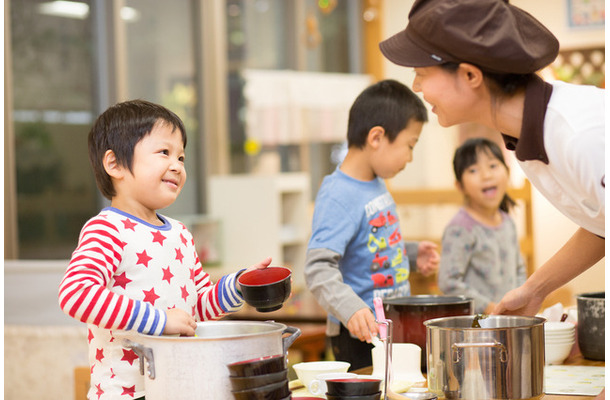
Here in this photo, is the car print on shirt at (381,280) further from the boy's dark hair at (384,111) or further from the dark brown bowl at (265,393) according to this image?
the dark brown bowl at (265,393)

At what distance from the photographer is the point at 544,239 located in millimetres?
5227

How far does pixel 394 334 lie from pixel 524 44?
0.70 meters

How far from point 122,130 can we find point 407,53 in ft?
1.73

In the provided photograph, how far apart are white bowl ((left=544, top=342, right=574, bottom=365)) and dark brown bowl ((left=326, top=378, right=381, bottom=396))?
0.71 metres

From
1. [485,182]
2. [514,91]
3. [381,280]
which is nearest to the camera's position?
Result: [514,91]

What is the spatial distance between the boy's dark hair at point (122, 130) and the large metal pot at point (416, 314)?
582mm

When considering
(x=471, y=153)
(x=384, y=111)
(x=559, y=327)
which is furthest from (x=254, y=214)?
(x=559, y=327)

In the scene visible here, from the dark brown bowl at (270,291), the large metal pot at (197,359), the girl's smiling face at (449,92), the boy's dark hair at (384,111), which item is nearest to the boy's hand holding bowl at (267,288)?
the dark brown bowl at (270,291)

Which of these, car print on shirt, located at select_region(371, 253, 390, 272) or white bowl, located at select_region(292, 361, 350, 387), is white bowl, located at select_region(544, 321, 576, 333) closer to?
car print on shirt, located at select_region(371, 253, 390, 272)

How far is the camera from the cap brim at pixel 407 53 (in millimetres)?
1420

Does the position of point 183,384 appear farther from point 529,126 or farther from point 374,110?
point 374,110

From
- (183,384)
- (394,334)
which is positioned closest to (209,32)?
(394,334)

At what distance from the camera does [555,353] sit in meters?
1.88

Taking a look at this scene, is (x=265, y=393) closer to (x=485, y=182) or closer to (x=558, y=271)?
(x=558, y=271)
